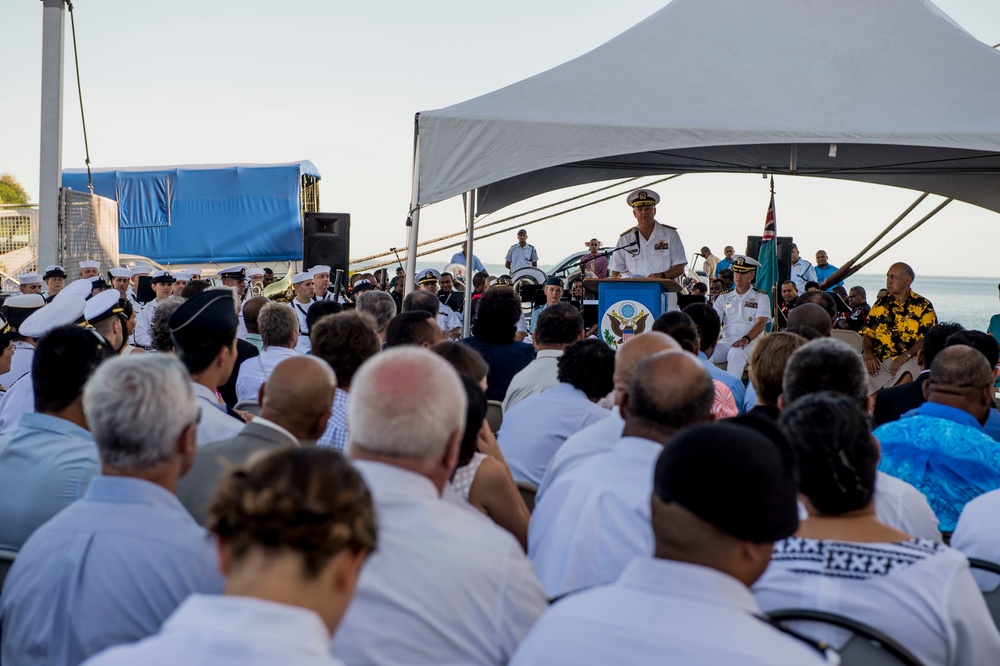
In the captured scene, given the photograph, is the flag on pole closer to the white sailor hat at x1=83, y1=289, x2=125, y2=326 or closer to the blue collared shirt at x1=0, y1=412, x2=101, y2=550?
the white sailor hat at x1=83, y1=289, x2=125, y2=326

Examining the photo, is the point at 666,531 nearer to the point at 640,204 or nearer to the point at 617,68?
the point at 617,68

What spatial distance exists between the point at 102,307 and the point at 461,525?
3943 millimetres

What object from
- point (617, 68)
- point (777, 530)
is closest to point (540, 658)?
point (777, 530)

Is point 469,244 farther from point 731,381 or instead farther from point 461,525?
point 461,525

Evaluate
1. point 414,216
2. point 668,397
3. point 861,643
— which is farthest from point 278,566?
point 414,216

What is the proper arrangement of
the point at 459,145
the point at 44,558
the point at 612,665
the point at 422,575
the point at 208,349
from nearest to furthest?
the point at 612,665 → the point at 422,575 → the point at 44,558 → the point at 208,349 → the point at 459,145

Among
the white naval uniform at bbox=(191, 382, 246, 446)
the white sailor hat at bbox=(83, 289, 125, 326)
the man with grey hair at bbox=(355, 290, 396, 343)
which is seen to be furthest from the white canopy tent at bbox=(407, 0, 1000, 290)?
the white naval uniform at bbox=(191, 382, 246, 446)

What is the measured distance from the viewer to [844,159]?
9.52 meters

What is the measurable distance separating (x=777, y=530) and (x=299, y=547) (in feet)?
2.74

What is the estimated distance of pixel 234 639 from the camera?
127 centimetres

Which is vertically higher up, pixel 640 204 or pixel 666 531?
pixel 640 204

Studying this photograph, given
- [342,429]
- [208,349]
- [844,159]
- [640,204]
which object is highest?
[844,159]

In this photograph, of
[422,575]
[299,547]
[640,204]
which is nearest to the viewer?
[299,547]

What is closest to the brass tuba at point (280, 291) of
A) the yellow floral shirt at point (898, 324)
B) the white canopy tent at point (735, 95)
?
the white canopy tent at point (735, 95)
